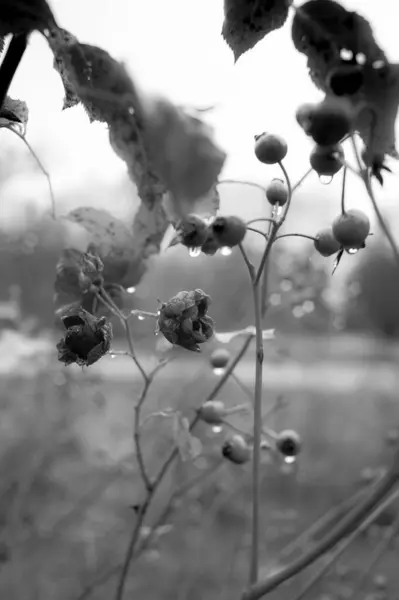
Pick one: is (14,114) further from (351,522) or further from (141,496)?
(141,496)

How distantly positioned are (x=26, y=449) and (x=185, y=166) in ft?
5.14

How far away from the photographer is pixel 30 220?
1.71 metres

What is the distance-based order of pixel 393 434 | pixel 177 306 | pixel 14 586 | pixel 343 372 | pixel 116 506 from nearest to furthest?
pixel 177 306, pixel 393 434, pixel 14 586, pixel 116 506, pixel 343 372

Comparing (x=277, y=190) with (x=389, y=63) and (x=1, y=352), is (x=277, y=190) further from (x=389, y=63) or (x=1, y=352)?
(x=1, y=352)

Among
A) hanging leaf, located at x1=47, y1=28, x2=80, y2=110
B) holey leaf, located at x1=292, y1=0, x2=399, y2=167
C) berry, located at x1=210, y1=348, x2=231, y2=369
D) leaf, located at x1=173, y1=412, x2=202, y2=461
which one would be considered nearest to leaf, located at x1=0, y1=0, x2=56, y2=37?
hanging leaf, located at x1=47, y1=28, x2=80, y2=110

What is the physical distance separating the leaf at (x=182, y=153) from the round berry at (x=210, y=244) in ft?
0.35

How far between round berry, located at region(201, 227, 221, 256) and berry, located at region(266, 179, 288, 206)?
0.06 m

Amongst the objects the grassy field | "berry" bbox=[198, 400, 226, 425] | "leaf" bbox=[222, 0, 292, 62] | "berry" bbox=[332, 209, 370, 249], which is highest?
"leaf" bbox=[222, 0, 292, 62]

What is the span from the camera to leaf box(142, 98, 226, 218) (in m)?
0.25

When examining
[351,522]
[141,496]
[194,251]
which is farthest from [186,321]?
[141,496]

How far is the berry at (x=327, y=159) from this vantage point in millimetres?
319

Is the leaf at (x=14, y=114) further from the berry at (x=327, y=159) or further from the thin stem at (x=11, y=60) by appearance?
the berry at (x=327, y=159)

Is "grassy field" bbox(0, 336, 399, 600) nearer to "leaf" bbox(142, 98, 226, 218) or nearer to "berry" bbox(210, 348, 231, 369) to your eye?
"berry" bbox(210, 348, 231, 369)

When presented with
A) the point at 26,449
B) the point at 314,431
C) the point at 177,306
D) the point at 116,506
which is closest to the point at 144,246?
the point at 177,306
